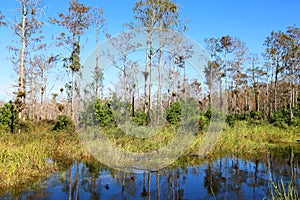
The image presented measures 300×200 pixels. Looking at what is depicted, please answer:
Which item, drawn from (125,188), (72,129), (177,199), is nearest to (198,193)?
(177,199)

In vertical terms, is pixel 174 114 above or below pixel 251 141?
above

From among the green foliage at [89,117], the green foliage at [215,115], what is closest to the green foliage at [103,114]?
the green foliage at [89,117]

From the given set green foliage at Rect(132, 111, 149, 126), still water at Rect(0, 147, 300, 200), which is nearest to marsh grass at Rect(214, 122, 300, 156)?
still water at Rect(0, 147, 300, 200)

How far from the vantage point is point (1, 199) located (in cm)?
378

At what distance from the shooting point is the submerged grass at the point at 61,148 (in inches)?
193

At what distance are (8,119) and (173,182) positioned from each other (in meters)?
7.91

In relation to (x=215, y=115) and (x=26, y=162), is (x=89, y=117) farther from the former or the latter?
(x=26, y=162)

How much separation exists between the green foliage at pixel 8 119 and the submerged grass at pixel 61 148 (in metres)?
1.94

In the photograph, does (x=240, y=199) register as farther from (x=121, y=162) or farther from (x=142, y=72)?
(x=142, y=72)

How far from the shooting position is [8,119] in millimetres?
10555

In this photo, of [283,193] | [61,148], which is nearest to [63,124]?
[61,148]

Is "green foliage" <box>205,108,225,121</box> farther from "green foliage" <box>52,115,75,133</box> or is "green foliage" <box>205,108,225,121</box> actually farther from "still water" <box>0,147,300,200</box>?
"still water" <box>0,147,300,200</box>

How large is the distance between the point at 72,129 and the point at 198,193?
7007 mm

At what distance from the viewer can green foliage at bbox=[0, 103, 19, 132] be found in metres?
10.3
